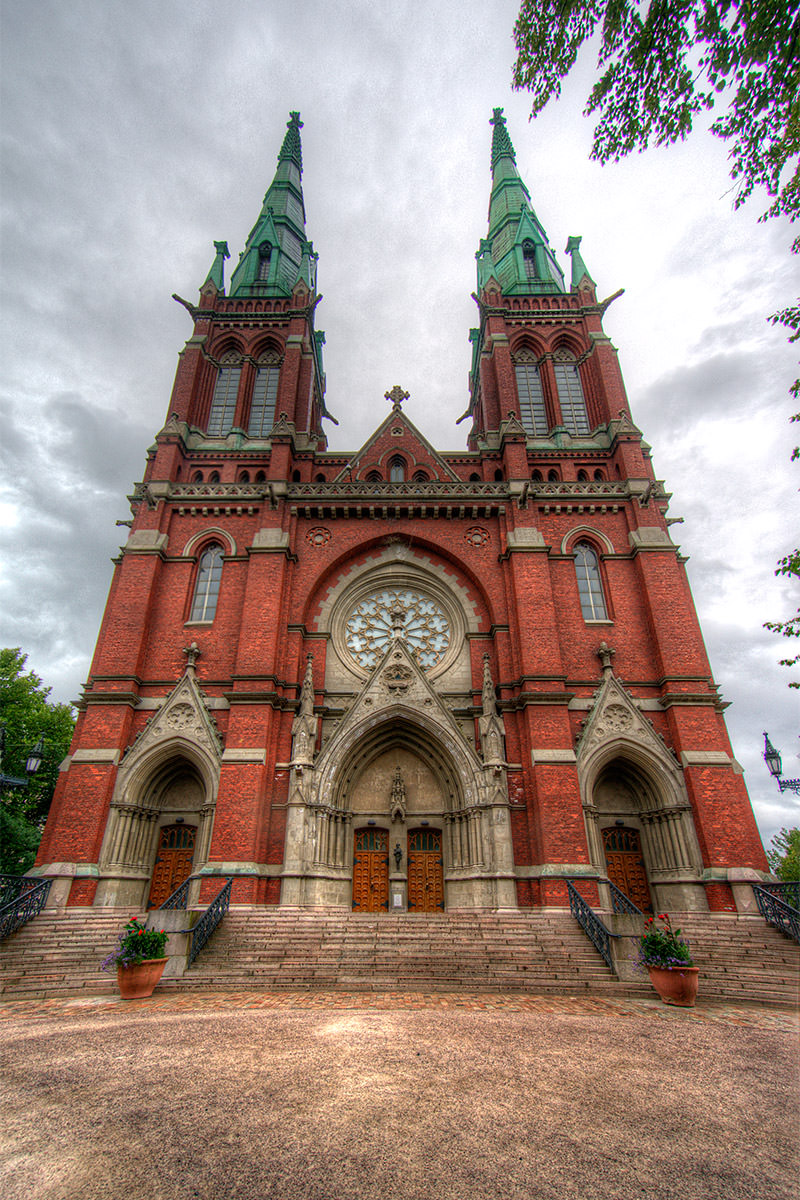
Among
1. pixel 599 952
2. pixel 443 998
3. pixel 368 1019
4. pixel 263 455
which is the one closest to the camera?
pixel 368 1019

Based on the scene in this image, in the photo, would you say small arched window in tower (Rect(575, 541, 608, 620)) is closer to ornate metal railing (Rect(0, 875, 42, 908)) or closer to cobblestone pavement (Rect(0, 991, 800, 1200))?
cobblestone pavement (Rect(0, 991, 800, 1200))

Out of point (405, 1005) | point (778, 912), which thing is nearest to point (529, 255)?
point (778, 912)

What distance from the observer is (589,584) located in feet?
62.7

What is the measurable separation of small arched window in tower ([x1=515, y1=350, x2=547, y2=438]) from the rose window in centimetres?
891

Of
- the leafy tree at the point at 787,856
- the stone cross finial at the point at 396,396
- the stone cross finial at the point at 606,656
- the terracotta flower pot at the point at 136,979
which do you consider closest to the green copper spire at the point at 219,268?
the stone cross finial at the point at 396,396

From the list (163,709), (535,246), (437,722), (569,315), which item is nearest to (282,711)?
(163,709)

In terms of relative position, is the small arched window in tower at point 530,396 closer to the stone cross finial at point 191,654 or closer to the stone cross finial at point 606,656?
the stone cross finial at point 606,656

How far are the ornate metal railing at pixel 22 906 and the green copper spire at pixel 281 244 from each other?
82.8 feet

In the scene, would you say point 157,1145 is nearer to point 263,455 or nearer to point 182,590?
point 182,590

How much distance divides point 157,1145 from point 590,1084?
136 inches

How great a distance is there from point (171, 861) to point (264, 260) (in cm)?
2839

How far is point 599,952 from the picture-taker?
11.3m

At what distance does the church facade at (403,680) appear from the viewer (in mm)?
14867

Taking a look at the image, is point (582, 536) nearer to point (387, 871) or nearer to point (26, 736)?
point (387, 871)
